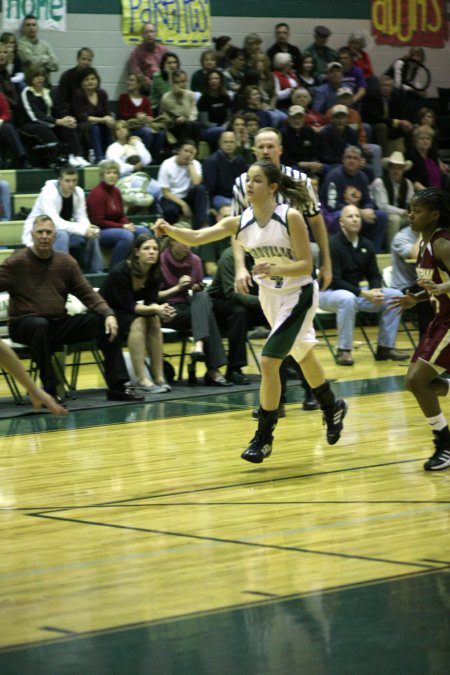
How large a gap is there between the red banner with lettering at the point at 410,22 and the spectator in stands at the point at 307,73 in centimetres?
232

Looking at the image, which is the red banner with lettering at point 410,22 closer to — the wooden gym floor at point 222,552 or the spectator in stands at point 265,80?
the spectator in stands at point 265,80

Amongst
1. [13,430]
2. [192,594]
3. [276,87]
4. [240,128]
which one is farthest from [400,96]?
[192,594]

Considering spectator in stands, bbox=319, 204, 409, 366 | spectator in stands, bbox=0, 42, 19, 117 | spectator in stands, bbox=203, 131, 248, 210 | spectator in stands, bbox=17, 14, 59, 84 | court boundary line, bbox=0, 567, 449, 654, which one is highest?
spectator in stands, bbox=17, 14, 59, 84

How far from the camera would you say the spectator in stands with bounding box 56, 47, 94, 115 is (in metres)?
14.6

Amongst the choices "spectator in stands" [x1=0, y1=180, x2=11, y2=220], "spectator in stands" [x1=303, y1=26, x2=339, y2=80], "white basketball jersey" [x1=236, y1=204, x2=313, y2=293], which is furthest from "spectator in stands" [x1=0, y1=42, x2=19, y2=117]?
"white basketball jersey" [x1=236, y1=204, x2=313, y2=293]

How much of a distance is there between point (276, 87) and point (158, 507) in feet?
38.2

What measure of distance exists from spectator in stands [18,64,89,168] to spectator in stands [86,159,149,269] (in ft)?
4.50

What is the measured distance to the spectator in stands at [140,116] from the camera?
14992 mm

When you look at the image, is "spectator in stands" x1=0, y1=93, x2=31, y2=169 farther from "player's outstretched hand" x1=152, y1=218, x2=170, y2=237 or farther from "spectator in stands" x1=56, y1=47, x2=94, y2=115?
"player's outstretched hand" x1=152, y1=218, x2=170, y2=237

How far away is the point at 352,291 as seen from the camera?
11.8 meters

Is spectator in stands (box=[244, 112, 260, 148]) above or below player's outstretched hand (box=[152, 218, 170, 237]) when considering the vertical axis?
below

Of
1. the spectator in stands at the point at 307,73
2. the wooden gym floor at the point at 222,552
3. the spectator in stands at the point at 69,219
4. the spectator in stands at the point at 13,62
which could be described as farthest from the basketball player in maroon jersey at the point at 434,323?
the spectator in stands at the point at 307,73

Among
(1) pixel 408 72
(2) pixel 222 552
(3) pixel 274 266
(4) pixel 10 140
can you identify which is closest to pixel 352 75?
(1) pixel 408 72

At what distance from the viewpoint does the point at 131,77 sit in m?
15.5
